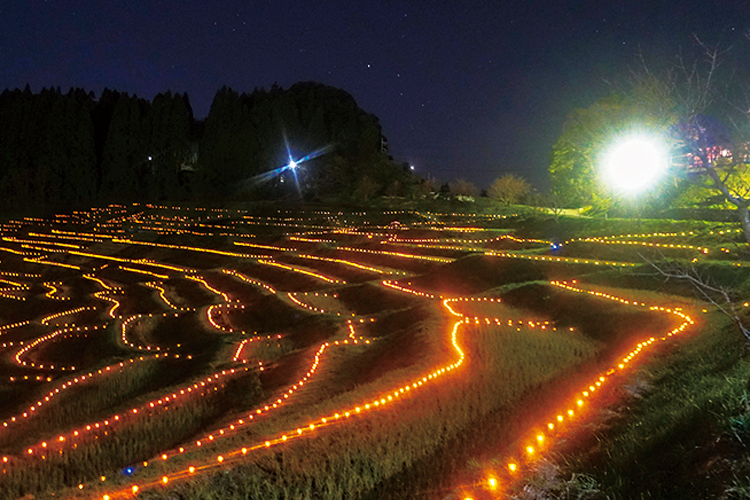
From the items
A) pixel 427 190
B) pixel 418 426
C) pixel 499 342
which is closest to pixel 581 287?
pixel 499 342

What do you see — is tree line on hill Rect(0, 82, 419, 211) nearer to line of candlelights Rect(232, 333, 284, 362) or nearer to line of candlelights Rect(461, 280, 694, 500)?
line of candlelights Rect(232, 333, 284, 362)

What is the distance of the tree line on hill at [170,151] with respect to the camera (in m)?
57.1

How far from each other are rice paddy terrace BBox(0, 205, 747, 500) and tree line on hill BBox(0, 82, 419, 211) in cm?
3411

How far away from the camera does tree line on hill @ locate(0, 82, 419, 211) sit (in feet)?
187

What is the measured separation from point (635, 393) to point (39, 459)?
7.50 metres

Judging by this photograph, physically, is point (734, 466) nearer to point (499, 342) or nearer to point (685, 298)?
point (499, 342)

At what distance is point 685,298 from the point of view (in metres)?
12.3

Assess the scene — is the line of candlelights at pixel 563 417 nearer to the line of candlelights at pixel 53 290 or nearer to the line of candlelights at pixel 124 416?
the line of candlelights at pixel 124 416

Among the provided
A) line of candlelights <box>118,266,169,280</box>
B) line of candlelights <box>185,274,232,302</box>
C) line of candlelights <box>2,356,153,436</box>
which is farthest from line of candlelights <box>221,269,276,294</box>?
line of candlelights <box>2,356,153,436</box>

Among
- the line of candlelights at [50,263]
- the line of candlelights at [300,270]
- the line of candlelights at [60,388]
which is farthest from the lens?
the line of candlelights at [50,263]

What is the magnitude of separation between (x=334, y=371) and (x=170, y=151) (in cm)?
5433

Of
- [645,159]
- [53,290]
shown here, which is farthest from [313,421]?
[53,290]

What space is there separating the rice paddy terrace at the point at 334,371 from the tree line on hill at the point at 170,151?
1343 inches

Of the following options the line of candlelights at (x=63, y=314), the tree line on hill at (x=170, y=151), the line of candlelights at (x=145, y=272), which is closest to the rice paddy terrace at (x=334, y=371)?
the line of candlelights at (x=63, y=314)
